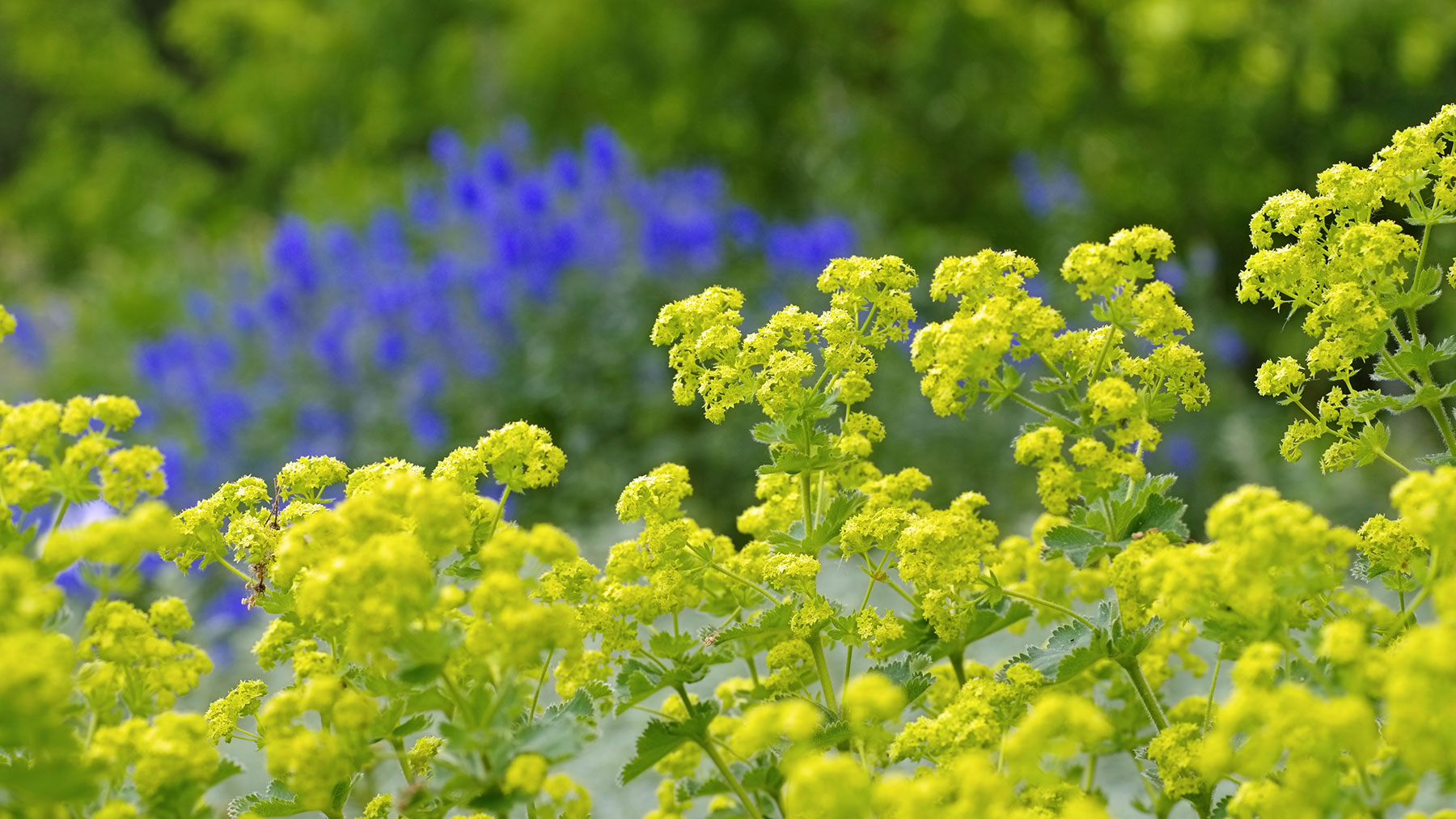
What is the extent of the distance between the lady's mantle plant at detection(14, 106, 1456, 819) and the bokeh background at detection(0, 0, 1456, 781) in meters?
3.52

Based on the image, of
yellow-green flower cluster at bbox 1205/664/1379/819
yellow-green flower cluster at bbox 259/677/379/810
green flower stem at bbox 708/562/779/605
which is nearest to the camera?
yellow-green flower cluster at bbox 1205/664/1379/819

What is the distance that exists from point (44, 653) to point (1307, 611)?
4.19 feet

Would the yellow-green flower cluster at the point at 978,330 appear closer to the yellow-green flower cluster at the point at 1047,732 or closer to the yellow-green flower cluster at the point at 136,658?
the yellow-green flower cluster at the point at 1047,732

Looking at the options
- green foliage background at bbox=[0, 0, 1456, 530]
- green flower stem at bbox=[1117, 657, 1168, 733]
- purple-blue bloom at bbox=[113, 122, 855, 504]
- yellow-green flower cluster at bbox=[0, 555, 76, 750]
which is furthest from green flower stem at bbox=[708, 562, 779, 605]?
purple-blue bloom at bbox=[113, 122, 855, 504]

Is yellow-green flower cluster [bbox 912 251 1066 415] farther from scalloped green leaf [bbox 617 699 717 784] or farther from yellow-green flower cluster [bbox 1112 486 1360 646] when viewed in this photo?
scalloped green leaf [bbox 617 699 717 784]

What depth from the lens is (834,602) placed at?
5.83 feet

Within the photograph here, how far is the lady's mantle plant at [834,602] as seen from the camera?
1243mm

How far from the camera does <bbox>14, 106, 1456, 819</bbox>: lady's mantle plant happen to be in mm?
1243

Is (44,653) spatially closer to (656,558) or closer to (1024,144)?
(656,558)

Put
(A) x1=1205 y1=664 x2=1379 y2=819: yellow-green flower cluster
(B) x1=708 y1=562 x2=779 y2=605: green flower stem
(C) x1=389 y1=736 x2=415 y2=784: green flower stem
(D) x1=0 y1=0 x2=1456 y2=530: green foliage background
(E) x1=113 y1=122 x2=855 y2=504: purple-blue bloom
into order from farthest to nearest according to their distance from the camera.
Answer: (D) x1=0 y1=0 x2=1456 y2=530: green foliage background < (E) x1=113 y1=122 x2=855 y2=504: purple-blue bloom < (B) x1=708 y1=562 x2=779 y2=605: green flower stem < (C) x1=389 y1=736 x2=415 y2=784: green flower stem < (A) x1=1205 y1=664 x2=1379 y2=819: yellow-green flower cluster

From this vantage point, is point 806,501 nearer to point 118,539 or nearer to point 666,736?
point 666,736

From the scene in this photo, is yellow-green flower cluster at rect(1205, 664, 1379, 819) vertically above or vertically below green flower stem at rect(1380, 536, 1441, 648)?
below

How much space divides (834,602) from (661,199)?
5.78 m

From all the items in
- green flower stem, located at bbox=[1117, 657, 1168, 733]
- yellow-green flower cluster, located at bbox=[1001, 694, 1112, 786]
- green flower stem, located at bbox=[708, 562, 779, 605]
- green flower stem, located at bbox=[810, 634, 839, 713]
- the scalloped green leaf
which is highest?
green flower stem, located at bbox=[708, 562, 779, 605]
